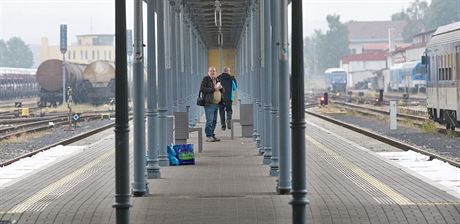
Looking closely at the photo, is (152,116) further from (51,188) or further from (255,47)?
(255,47)

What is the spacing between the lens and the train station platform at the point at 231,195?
11.0 metres

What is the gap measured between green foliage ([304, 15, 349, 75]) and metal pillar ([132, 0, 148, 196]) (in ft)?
495

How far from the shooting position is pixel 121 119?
26.0ft

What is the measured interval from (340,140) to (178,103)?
477 cm

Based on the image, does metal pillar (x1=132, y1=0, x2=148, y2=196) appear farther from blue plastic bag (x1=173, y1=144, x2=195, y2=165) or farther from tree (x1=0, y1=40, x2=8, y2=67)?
tree (x1=0, y1=40, x2=8, y2=67)

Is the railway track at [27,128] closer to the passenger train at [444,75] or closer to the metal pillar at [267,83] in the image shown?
the passenger train at [444,75]

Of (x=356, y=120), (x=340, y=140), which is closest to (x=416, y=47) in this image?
(x=356, y=120)

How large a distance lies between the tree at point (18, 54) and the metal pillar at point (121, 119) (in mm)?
141072

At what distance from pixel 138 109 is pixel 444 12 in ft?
414

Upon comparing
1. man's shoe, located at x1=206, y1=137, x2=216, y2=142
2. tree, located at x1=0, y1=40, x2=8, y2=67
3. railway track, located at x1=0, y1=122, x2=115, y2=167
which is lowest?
railway track, located at x1=0, y1=122, x2=115, y2=167

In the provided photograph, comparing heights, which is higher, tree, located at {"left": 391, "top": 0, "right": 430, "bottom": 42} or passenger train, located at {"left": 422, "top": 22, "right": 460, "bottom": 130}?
tree, located at {"left": 391, "top": 0, "right": 430, "bottom": 42}

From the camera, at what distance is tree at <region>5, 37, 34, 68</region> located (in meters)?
149

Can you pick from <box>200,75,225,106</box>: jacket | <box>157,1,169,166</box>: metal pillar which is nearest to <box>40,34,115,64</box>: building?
<box>200,75,225,106</box>: jacket

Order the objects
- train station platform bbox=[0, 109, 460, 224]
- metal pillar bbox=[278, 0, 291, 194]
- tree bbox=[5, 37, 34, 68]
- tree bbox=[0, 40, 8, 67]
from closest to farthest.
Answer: train station platform bbox=[0, 109, 460, 224]
metal pillar bbox=[278, 0, 291, 194]
tree bbox=[0, 40, 8, 67]
tree bbox=[5, 37, 34, 68]
